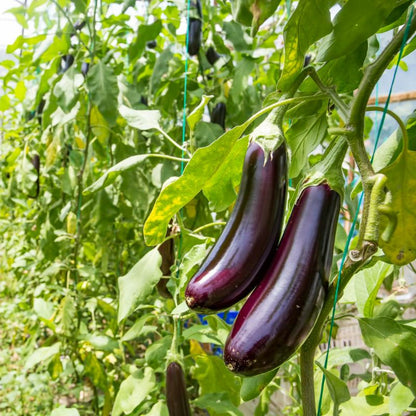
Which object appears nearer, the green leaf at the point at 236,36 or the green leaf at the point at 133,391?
the green leaf at the point at 133,391

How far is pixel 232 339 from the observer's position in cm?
38

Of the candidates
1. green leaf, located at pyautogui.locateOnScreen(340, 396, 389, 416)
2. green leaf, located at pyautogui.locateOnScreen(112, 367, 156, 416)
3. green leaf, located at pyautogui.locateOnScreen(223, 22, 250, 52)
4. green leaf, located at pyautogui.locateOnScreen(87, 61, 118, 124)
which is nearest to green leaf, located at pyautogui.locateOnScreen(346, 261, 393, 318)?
green leaf, located at pyautogui.locateOnScreen(340, 396, 389, 416)

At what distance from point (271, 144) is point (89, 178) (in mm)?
1268

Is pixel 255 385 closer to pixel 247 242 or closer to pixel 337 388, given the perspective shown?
pixel 337 388

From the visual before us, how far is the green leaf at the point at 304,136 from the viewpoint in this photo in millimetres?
619

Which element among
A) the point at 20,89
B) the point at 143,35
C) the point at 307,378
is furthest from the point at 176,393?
the point at 20,89

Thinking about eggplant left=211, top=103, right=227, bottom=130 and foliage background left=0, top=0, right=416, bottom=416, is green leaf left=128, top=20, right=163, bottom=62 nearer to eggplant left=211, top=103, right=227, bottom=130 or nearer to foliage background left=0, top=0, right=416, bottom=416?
foliage background left=0, top=0, right=416, bottom=416

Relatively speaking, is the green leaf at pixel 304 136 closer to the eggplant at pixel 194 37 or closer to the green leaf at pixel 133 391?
the green leaf at pixel 133 391

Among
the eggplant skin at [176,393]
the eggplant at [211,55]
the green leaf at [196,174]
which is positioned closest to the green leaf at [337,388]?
the green leaf at [196,174]

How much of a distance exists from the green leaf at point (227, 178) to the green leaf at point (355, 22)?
12 centimetres

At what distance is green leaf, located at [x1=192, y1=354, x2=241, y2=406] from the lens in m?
1.01

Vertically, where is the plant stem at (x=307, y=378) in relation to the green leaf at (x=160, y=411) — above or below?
above

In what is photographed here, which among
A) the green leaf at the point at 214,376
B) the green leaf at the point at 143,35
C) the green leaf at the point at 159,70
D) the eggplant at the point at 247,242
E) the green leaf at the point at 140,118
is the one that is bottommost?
the green leaf at the point at 214,376

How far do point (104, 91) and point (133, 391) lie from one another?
0.72 metres
